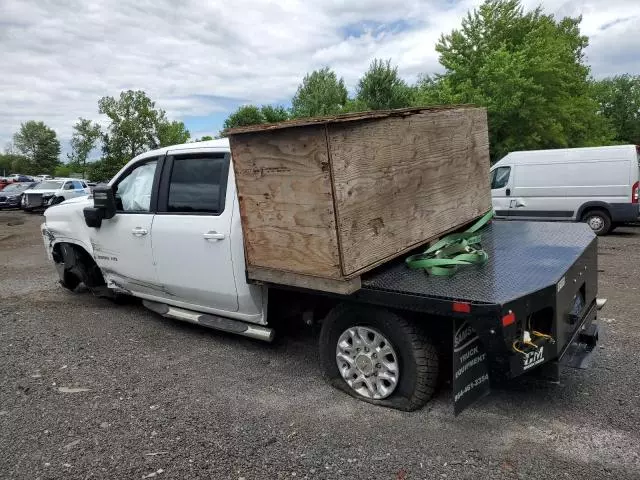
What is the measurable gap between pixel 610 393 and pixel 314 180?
2476 mm

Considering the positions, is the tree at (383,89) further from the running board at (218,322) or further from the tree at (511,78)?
the running board at (218,322)

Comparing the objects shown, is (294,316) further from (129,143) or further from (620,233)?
(129,143)

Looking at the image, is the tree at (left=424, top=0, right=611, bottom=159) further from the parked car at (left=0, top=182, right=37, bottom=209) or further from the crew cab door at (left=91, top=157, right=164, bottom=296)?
the parked car at (left=0, top=182, right=37, bottom=209)

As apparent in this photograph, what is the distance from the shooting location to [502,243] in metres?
3.98

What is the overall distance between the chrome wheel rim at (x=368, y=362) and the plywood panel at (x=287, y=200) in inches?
22.2

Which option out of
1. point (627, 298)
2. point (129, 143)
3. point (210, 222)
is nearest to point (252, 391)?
point (210, 222)

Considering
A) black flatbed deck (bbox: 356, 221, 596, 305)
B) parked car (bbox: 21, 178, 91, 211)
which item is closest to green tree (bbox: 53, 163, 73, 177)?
parked car (bbox: 21, 178, 91, 211)

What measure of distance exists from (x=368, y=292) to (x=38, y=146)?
300ft

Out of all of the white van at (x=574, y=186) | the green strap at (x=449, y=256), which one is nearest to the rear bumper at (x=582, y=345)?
the green strap at (x=449, y=256)

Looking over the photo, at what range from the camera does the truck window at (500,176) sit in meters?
12.8

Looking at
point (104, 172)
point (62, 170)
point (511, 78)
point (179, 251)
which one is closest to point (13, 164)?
point (62, 170)

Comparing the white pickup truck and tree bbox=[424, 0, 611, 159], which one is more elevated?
tree bbox=[424, 0, 611, 159]

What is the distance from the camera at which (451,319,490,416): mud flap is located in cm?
284

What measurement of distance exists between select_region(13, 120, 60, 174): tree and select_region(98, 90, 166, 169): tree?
4327cm
